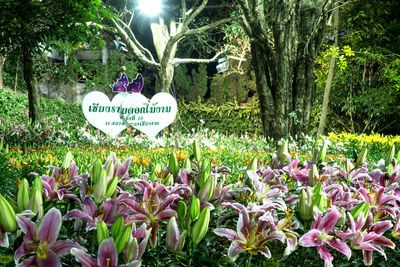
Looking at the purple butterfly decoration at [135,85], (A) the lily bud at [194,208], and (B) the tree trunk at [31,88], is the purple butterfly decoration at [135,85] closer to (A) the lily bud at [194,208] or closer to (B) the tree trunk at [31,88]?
(B) the tree trunk at [31,88]

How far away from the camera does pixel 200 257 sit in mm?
1115

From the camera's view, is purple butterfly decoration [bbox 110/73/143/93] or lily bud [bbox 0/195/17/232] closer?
lily bud [bbox 0/195/17/232]

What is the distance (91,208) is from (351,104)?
1522cm

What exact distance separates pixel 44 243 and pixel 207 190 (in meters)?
0.52

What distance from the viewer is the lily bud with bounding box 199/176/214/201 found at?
121cm

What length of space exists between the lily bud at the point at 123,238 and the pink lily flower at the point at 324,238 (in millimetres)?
501

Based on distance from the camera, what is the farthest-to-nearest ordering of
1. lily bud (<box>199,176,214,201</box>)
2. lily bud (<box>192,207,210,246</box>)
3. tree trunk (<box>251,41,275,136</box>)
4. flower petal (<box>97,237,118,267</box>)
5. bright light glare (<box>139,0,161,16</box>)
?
bright light glare (<box>139,0,161,16</box>), tree trunk (<box>251,41,275,136</box>), lily bud (<box>199,176,214,201</box>), lily bud (<box>192,207,210,246</box>), flower petal (<box>97,237,118,267</box>)

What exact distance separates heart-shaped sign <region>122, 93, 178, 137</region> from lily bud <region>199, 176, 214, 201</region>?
9471 mm

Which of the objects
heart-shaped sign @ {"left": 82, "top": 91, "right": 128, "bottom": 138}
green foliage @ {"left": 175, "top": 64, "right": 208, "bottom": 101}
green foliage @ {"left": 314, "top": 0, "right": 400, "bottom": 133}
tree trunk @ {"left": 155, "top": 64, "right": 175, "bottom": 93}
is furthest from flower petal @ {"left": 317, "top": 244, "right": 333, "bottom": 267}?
green foliage @ {"left": 175, "top": 64, "right": 208, "bottom": 101}

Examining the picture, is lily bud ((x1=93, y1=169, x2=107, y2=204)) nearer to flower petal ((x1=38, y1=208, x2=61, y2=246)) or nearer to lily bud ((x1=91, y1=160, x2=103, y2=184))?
lily bud ((x1=91, y1=160, x2=103, y2=184))

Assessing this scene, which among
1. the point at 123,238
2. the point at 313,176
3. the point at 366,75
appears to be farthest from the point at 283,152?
the point at 366,75

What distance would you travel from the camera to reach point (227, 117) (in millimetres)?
17922

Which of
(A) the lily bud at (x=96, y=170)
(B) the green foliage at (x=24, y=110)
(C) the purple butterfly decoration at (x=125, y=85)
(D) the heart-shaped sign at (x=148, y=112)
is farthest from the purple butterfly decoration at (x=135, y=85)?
(A) the lily bud at (x=96, y=170)

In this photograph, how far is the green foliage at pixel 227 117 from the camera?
17188 millimetres
